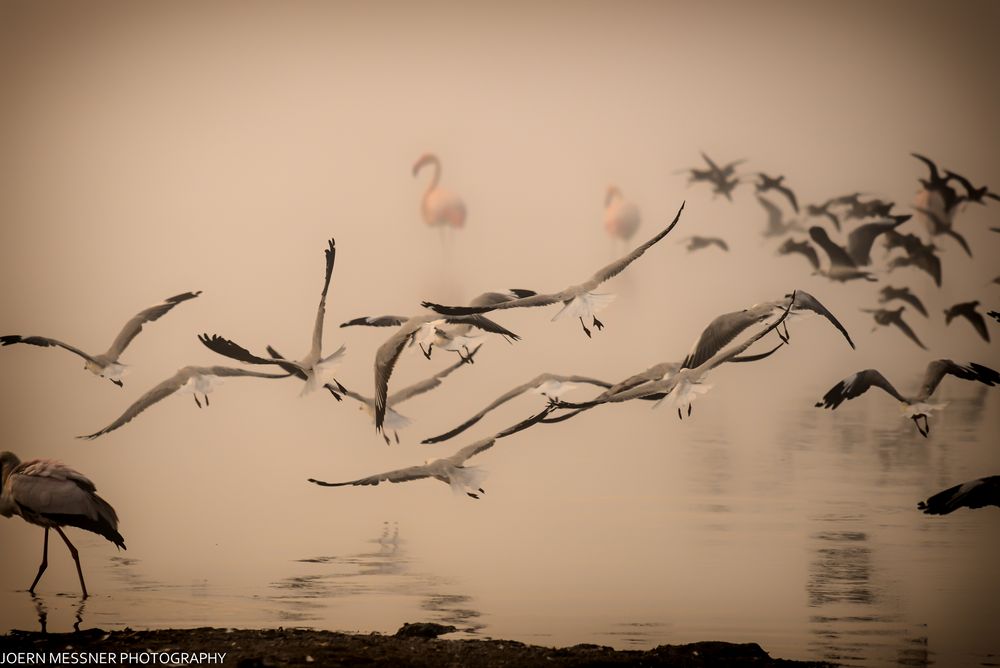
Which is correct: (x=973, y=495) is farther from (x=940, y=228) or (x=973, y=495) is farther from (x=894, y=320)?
(x=940, y=228)

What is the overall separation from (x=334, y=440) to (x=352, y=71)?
1956 mm

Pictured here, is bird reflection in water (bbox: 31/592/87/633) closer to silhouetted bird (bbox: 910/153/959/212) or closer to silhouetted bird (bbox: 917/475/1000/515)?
silhouetted bird (bbox: 917/475/1000/515)

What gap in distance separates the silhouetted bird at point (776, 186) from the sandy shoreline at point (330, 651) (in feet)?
9.72

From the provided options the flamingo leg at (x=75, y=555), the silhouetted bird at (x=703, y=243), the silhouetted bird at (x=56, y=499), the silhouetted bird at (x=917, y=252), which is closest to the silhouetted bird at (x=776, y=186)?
the silhouetted bird at (x=703, y=243)

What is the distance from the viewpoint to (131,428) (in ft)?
22.9

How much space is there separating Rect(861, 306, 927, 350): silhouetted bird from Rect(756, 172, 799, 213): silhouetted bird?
72 cm

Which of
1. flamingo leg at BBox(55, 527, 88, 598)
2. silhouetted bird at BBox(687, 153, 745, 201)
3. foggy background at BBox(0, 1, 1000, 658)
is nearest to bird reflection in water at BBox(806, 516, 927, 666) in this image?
foggy background at BBox(0, 1, 1000, 658)

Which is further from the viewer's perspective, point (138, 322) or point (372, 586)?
point (138, 322)

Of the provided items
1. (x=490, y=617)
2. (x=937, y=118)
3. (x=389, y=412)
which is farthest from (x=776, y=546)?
(x=937, y=118)

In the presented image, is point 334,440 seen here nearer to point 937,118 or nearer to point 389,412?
point 389,412

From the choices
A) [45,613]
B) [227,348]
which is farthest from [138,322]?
[45,613]

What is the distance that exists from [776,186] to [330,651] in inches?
149

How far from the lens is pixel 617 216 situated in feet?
24.4

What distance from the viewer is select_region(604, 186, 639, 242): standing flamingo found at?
739cm
